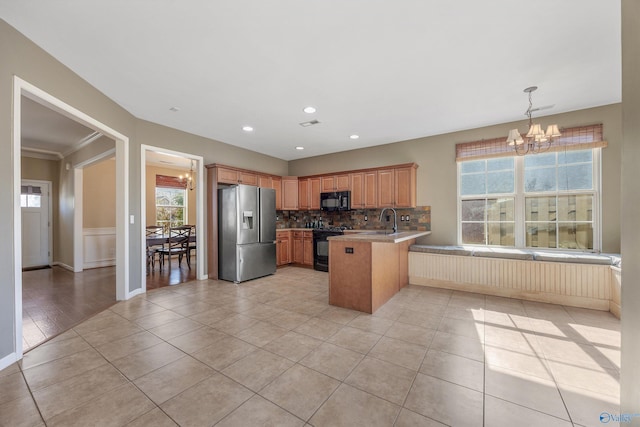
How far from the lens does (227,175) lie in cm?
479

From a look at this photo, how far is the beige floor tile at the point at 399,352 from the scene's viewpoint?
204 centimetres

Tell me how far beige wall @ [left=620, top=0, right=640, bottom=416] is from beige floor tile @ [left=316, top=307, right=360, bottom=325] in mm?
2158

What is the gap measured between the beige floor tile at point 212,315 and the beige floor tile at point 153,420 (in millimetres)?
1276

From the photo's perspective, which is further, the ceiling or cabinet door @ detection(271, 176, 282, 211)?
cabinet door @ detection(271, 176, 282, 211)

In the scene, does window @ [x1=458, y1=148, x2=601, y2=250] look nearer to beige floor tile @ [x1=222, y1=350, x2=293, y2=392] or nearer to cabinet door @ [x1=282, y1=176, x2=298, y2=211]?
cabinet door @ [x1=282, y1=176, x2=298, y2=211]

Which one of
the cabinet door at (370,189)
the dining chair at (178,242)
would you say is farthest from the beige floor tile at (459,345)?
the dining chair at (178,242)

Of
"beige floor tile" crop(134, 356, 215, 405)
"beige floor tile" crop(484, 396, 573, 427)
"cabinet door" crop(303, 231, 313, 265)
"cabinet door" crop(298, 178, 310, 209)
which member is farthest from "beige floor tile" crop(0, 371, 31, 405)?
"cabinet door" crop(298, 178, 310, 209)

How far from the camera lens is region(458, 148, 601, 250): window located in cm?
365

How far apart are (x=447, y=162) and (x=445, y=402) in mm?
3924

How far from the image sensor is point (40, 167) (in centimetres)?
587

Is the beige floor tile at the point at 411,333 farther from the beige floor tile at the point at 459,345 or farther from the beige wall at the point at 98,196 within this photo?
the beige wall at the point at 98,196

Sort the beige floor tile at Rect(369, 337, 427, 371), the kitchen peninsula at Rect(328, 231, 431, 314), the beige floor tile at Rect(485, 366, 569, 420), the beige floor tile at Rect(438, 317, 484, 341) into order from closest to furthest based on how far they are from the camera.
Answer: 1. the beige floor tile at Rect(485, 366, 569, 420)
2. the beige floor tile at Rect(369, 337, 427, 371)
3. the beige floor tile at Rect(438, 317, 484, 341)
4. the kitchen peninsula at Rect(328, 231, 431, 314)

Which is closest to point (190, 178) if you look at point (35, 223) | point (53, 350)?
point (35, 223)

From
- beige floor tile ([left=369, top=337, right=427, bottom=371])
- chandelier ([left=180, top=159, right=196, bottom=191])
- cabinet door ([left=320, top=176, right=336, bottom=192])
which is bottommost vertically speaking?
beige floor tile ([left=369, top=337, right=427, bottom=371])
